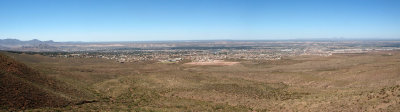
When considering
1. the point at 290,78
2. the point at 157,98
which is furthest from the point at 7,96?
the point at 290,78

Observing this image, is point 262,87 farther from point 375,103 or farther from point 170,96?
point 375,103

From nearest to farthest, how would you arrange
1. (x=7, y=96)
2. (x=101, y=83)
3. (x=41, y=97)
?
1. (x=7, y=96)
2. (x=41, y=97)
3. (x=101, y=83)

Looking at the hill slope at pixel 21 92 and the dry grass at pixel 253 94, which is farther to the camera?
the dry grass at pixel 253 94

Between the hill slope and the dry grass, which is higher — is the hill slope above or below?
above

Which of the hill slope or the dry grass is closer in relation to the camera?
the hill slope

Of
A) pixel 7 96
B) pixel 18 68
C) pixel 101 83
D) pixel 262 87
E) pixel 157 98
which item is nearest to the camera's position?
pixel 7 96

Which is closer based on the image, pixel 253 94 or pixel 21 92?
pixel 21 92

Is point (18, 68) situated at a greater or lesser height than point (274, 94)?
greater

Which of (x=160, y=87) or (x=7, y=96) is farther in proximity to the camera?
(x=160, y=87)

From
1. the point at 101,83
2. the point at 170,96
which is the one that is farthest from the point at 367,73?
the point at 101,83

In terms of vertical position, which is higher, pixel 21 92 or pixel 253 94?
pixel 21 92
